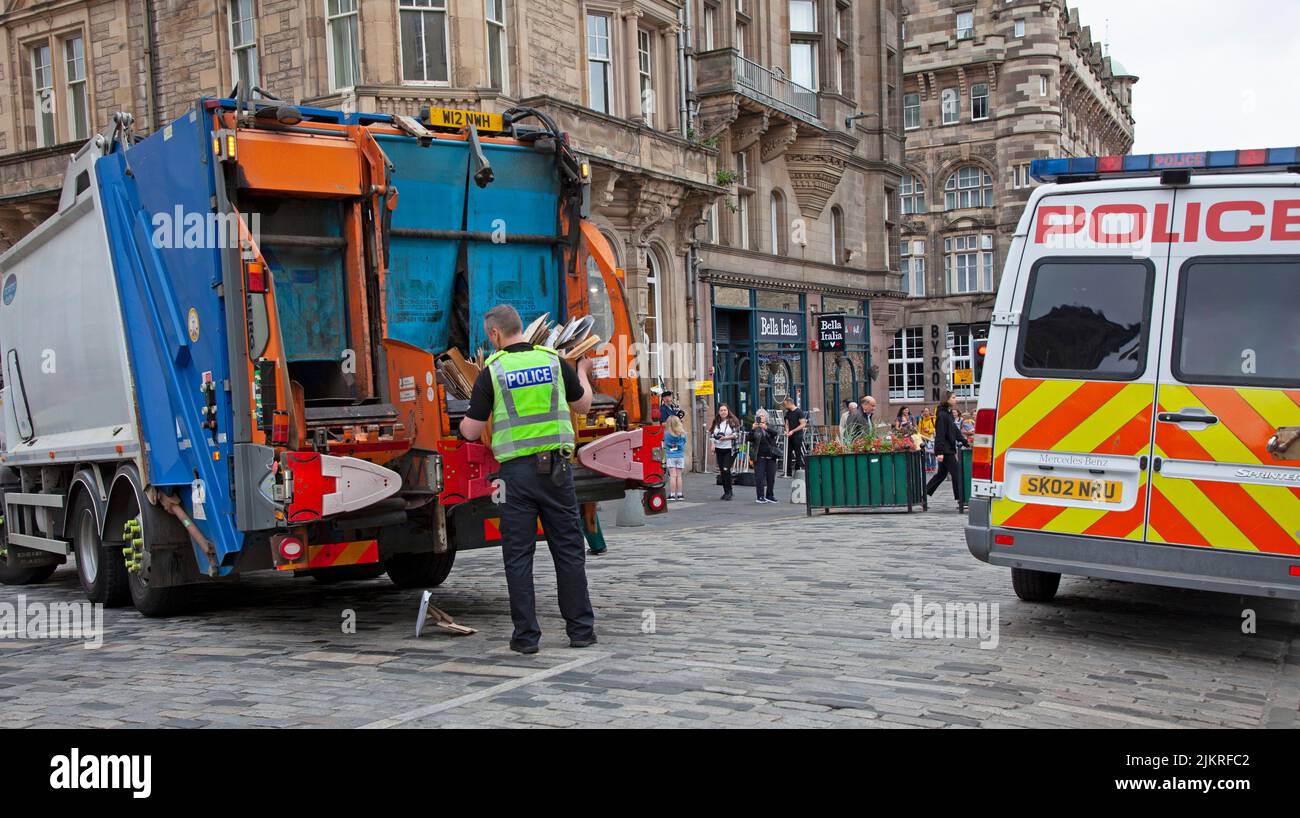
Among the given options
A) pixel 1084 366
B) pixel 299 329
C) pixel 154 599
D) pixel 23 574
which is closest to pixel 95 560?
pixel 154 599

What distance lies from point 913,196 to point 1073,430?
54.8 m

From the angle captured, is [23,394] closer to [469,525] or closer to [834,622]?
[469,525]

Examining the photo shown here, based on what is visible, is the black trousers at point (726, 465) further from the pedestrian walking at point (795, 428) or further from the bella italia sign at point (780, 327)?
the bella italia sign at point (780, 327)

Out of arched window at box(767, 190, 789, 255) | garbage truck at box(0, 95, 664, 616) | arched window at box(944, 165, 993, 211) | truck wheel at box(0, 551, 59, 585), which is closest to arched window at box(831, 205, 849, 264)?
arched window at box(767, 190, 789, 255)

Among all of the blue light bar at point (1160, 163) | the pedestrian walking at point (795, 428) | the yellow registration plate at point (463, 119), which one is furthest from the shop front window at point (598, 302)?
the pedestrian walking at point (795, 428)

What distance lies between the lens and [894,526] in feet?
46.6

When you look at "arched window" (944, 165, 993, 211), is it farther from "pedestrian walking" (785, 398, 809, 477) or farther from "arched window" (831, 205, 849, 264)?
"pedestrian walking" (785, 398, 809, 477)

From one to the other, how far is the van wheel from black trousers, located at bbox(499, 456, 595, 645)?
126 inches

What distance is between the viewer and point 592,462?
25.4ft

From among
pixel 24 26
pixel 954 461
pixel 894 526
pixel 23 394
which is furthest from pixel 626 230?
pixel 23 394

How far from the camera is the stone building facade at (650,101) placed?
20.1m

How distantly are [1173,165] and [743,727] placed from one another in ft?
13.4

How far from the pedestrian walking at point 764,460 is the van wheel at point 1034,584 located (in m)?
10.2

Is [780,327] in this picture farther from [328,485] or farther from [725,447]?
[328,485]
